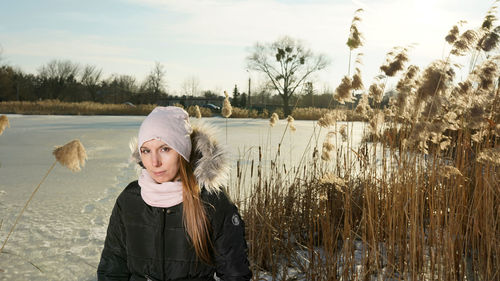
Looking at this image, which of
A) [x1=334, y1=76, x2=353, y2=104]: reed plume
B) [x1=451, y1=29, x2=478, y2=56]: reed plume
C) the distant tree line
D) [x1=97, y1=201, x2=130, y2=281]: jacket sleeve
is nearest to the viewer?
[x1=97, y1=201, x2=130, y2=281]: jacket sleeve

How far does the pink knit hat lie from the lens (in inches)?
49.8

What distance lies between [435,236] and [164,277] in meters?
1.18

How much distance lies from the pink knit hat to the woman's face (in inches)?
1.1

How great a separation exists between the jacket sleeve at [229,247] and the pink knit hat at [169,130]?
22 centimetres

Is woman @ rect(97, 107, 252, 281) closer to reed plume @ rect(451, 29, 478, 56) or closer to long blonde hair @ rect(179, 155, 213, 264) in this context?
long blonde hair @ rect(179, 155, 213, 264)

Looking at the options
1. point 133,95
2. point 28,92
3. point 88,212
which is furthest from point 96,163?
point 28,92

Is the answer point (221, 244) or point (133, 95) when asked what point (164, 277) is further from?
point (133, 95)

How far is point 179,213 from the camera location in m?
1.28

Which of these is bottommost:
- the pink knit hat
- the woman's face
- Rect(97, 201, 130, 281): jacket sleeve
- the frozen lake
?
the frozen lake

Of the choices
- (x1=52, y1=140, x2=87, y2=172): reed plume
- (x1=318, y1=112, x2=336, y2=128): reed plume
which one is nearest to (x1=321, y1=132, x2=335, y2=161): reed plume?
(x1=318, y1=112, x2=336, y2=128): reed plume

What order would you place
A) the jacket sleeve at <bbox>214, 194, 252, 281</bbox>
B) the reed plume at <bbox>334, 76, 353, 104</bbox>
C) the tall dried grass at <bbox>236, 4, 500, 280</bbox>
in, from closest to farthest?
1. the jacket sleeve at <bbox>214, 194, 252, 281</bbox>
2. the tall dried grass at <bbox>236, 4, 500, 280</bbox>
3. the reed plume at <bbox>334, 76, 353, 104</bbox>

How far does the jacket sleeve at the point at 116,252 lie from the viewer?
136cm

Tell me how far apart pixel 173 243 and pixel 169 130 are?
1.15 ft

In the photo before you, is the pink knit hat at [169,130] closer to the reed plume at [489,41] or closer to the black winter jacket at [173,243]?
the black winter jacket at [173,243]
